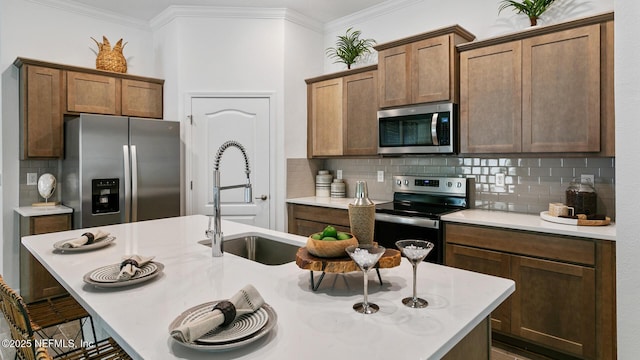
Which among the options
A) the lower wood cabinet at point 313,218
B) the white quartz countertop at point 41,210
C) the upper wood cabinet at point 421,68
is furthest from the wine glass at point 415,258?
the white quartz countertop at point 41,210

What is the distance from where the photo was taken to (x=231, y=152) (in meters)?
3.99

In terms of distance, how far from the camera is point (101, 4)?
3.80 meters

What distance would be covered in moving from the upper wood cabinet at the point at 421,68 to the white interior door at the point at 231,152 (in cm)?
139

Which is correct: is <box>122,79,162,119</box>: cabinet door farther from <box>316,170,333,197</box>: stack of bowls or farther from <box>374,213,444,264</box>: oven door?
<box>374,213,444,264</box>: oven door

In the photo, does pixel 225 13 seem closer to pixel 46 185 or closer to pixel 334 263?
pixel 46 185

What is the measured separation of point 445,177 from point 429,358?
103 inches

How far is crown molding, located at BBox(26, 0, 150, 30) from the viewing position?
3662mm

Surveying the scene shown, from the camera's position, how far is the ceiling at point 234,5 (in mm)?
3779

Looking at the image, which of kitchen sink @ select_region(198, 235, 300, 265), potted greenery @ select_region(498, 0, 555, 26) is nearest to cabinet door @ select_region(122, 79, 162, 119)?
kitchen sink @ select_region(198, 235, 300, 265)

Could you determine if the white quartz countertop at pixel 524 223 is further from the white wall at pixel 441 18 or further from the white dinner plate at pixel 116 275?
the white dinner plate at pixel 116 275

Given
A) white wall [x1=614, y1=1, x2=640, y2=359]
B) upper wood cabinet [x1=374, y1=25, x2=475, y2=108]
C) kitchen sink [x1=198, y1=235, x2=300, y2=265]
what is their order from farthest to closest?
upper wood cabinet [x1=374, y1=25, x2=475, y2=108] → kitchen sink [x1=198, y1=235, x2=300, y2=265] → white wall [x1=614, y1=1, x2=640, y2=359]

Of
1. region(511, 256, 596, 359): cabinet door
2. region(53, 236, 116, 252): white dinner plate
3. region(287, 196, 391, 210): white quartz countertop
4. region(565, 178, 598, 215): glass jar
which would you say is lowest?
region(511, 256, 596, 359): cabinet door

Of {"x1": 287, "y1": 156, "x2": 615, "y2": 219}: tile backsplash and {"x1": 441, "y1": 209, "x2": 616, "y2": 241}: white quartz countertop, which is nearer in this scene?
{"x1": 441, "y1": 209, "x2": 616, "y2": 241}: white quartz countertop

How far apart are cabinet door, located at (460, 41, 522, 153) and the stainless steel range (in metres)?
0.42
